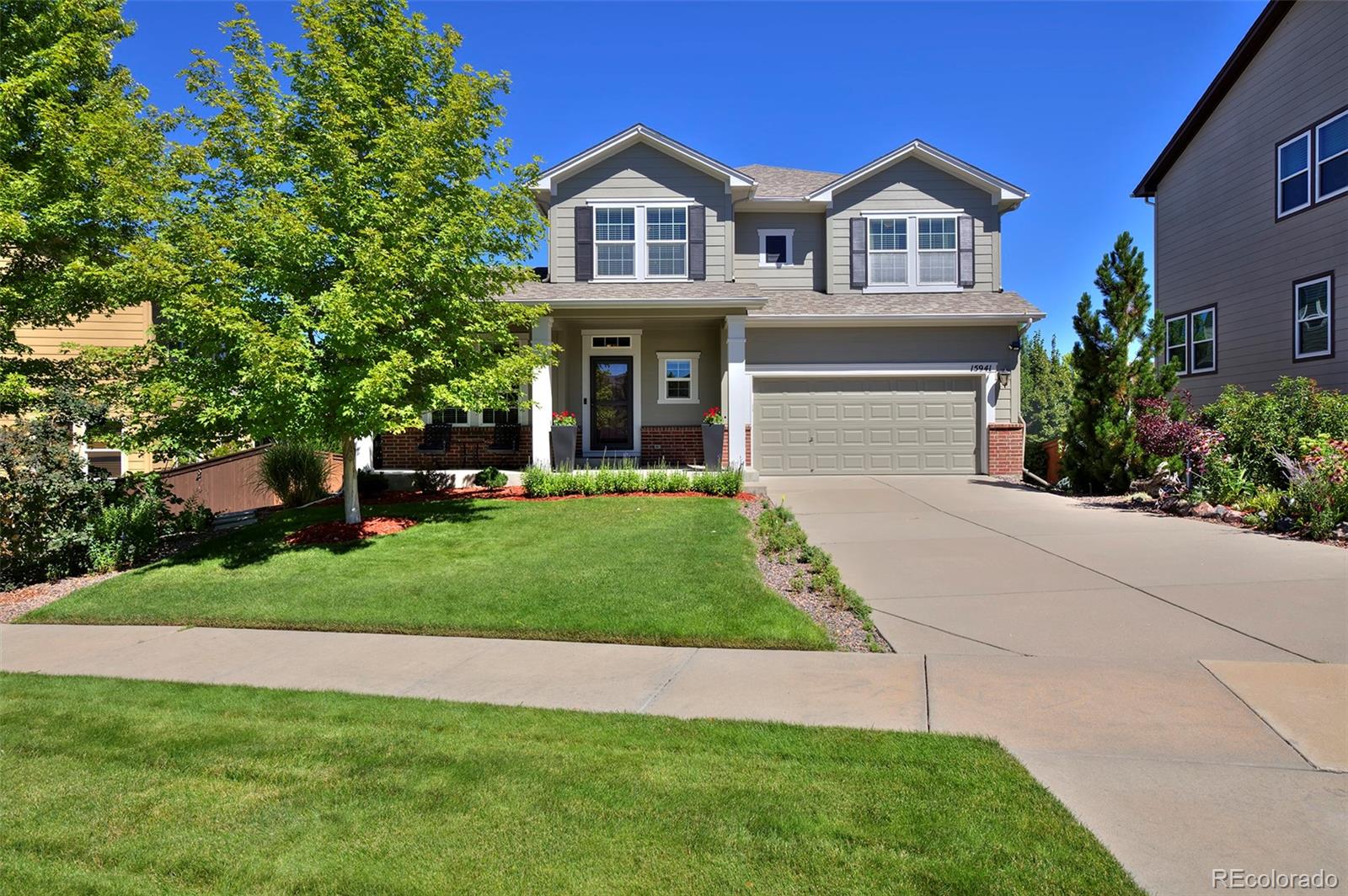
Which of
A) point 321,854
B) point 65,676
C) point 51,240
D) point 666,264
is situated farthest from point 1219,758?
point 666,264

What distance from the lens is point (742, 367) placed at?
1425cm

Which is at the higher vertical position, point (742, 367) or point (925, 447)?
point (742, 367)

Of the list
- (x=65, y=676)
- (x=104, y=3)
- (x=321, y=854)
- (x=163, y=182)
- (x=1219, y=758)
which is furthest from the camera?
(x=104, y=3)

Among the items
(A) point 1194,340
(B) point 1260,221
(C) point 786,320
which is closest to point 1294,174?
(B) point 1260,221

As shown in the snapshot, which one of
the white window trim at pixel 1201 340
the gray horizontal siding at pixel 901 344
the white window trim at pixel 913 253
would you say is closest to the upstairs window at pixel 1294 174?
the white window trim at pixel 1201 340

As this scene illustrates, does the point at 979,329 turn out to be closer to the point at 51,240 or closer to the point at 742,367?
the point at 742,367

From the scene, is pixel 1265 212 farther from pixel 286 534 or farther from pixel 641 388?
pixel 286 534

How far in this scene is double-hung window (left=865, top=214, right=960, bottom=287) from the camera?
1709cm

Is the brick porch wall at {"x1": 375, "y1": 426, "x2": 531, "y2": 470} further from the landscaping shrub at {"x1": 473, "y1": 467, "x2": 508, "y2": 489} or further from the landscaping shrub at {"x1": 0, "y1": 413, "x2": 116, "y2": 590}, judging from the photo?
the landscaping shrub at {"x1": 0, "y1": 413, "x2": 116, "y2": 590}

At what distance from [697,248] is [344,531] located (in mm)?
9398

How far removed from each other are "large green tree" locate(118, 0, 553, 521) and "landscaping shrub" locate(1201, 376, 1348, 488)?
11.5 metres

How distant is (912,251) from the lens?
1714 cm

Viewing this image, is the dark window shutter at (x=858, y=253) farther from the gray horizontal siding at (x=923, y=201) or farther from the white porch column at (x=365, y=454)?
the white porch column at (x=365, y=454)

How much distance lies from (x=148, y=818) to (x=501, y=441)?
13.5 metres
